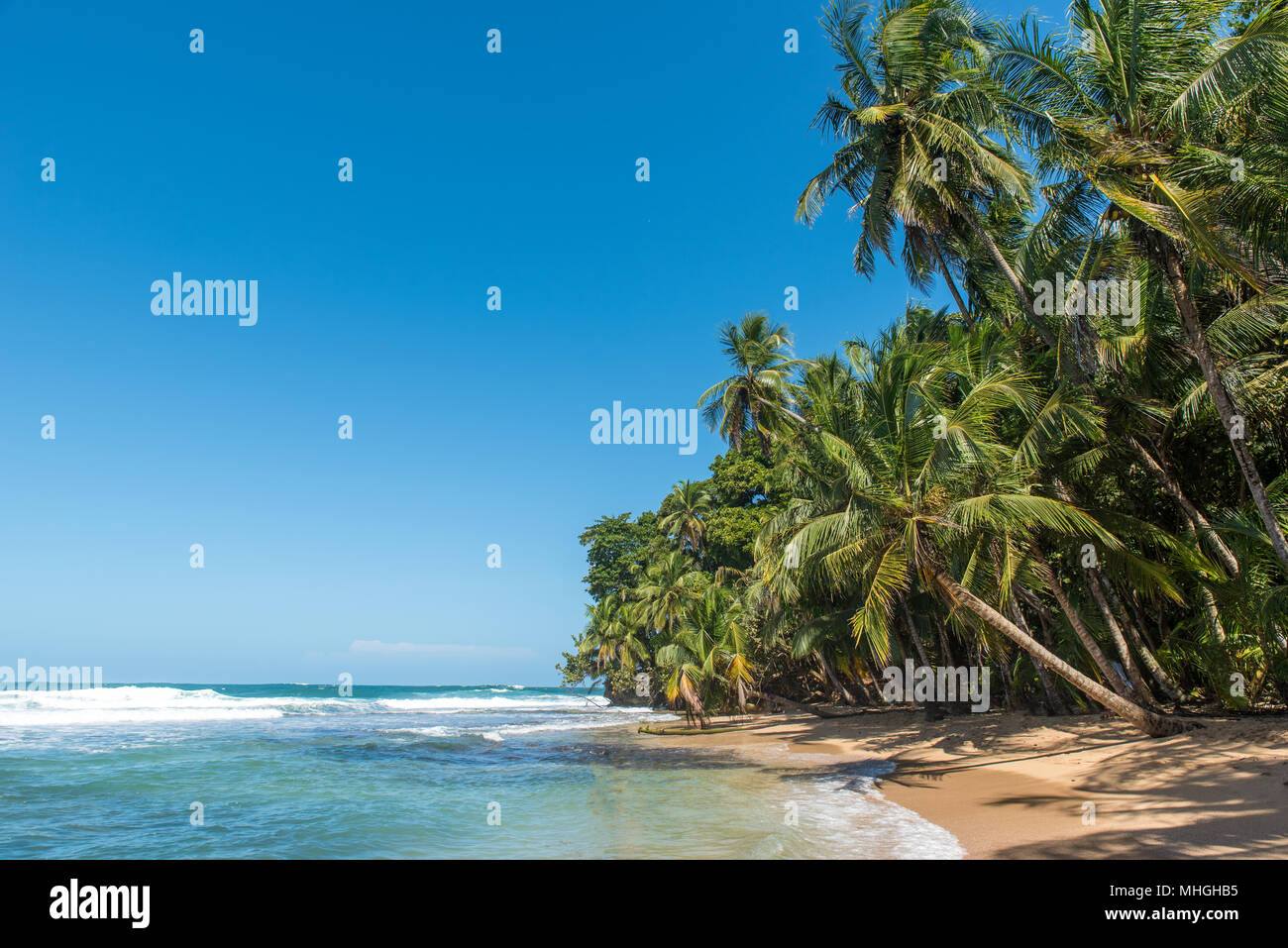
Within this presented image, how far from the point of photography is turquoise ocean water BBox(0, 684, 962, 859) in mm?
9758

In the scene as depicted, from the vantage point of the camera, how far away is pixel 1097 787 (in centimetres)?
1047

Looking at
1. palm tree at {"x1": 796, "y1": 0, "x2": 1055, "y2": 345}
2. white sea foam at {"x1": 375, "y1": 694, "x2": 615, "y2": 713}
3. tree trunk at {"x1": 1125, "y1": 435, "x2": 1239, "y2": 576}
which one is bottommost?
→ white sea foam at {"x1": 375, "y1": 694, "x2": 615, "y2": 713}

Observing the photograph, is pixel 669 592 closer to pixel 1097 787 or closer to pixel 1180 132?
pixel 1097 787

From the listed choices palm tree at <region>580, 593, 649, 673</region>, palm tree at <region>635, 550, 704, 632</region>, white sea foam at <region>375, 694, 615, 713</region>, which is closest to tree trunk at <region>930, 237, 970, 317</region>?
palm tree at <region>635, 550, 704, 632</region>

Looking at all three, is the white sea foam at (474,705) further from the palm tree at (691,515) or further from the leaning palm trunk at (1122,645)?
the leaning palm trunk at (1122,645)

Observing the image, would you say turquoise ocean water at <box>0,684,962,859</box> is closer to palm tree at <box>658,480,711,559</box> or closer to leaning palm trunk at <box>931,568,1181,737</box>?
leaning palm trunk at <box>931,568,1181,737</box>

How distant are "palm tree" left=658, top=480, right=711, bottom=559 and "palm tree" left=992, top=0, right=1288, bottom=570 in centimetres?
3221

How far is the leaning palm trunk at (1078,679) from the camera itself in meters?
11.9

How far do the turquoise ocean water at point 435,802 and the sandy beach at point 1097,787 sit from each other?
0.90m

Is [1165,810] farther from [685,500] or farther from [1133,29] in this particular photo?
[685,500]

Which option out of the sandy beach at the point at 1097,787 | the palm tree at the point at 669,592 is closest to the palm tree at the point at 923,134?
the sandy beach at the point at 1097,787

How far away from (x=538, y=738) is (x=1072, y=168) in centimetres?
2559

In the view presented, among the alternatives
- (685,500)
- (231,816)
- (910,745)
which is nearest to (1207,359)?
(910,745)
